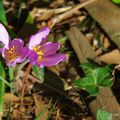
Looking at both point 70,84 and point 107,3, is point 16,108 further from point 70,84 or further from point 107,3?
point 107,3

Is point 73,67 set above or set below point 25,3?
below

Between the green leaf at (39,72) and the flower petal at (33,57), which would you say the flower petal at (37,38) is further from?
the green leaf at (39,72)

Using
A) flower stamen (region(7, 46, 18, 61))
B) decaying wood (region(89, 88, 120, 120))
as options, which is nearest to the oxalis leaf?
decaying wood (region(89, 88, 120, 120))

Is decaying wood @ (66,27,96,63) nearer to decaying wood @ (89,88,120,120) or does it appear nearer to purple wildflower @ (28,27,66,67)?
decaying wood @ (89,88,120,120)

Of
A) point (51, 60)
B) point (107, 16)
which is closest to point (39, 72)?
point (51, 60)

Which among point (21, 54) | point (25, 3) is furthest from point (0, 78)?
point (25, 3)

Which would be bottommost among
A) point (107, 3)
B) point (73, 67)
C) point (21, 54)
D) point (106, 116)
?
point (106, 116)

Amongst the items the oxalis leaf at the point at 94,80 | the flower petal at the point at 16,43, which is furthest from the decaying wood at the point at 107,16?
the flower petal at the point at 16,43

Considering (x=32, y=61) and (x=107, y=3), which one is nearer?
(x=32, y=61)
